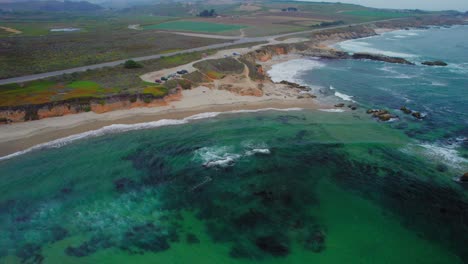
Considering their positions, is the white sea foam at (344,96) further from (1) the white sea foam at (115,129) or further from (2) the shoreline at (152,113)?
(1) the white sea foam at (115,129)

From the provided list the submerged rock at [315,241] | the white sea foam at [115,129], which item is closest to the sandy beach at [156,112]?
the white sea foam at [115,129]

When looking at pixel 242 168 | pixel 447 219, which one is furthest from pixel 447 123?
pixel 242 168

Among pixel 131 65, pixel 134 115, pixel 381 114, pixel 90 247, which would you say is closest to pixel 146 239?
pixel 90 247

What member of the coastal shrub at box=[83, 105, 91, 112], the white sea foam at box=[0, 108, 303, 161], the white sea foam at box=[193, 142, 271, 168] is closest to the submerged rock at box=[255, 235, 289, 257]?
the white sea foam at box=[193, 142, 271, 168]

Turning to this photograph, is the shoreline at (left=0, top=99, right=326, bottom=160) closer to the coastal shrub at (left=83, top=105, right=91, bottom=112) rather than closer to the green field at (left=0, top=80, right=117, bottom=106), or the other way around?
the coastal shrub at (left=83, top=105, right=91, bottom=112)

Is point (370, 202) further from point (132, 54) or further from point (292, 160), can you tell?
point (132, 54)
